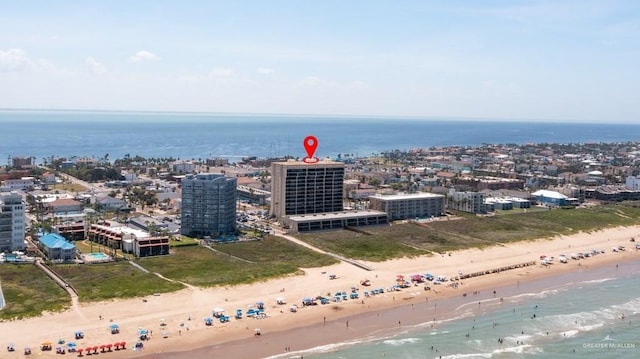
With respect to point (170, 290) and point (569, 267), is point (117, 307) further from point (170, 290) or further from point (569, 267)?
point (569, 267)

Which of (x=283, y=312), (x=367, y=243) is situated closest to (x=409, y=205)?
(x=367, y=243)

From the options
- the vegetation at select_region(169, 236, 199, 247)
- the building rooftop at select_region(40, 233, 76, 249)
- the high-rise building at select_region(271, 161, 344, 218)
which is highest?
the high-rise building at select_region(271, 161, 344, 218)

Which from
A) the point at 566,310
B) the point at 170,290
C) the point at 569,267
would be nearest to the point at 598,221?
the point at 569,267

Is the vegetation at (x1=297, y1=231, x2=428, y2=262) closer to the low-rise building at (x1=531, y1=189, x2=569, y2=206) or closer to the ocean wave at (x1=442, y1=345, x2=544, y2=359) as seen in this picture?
the ocean wave at (x1=442, y1=345, x2=544, y2=359)

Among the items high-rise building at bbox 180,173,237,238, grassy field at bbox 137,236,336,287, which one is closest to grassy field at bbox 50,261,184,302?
grassy field at bbox 137,236,336,287

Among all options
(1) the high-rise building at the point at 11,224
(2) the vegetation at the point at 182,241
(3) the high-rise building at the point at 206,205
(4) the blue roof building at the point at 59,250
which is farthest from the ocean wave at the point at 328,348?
(1) the high-rise building at the point at 11,224

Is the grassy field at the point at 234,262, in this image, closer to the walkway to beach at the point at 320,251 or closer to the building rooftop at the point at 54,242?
the walkway to beach at the point at 320,251
